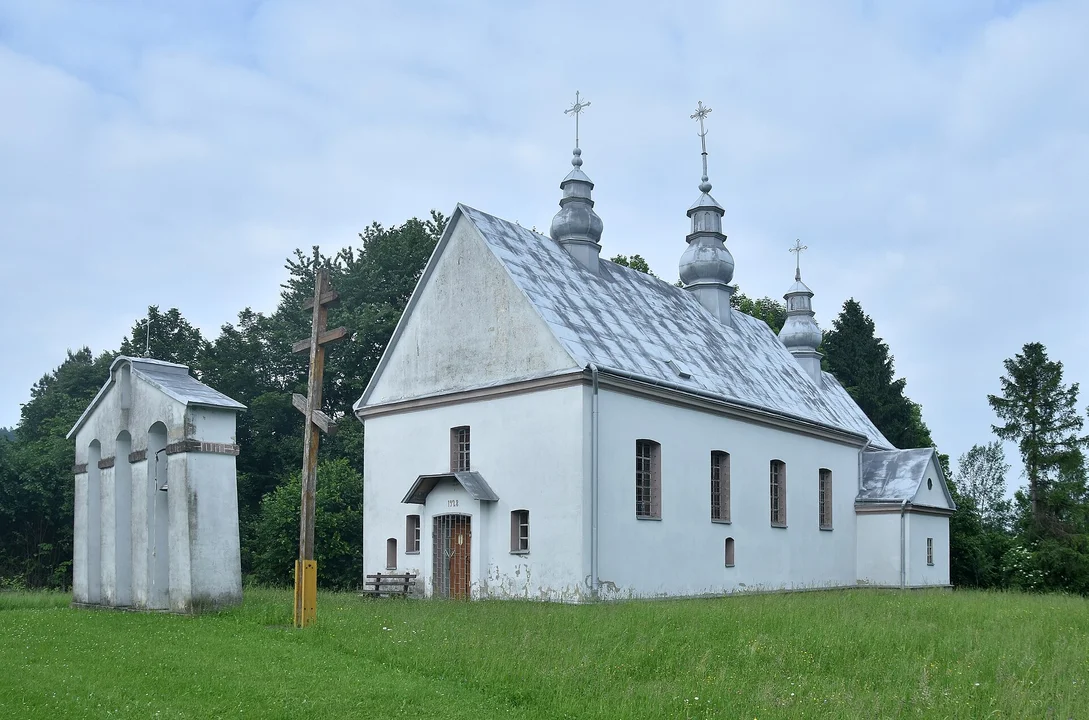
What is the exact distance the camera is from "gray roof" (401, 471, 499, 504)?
70.3 feet

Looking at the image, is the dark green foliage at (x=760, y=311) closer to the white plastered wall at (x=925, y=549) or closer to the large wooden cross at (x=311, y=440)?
the white plastered wall at (x=925, y=549)

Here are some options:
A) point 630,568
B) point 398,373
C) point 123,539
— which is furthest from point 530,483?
point 123,539

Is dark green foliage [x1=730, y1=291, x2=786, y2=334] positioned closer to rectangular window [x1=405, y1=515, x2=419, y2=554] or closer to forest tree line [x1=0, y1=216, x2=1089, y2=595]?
forest tree line [x1=0, y1=216, x2=1089, y2=595]

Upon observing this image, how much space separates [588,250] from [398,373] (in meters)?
5.87

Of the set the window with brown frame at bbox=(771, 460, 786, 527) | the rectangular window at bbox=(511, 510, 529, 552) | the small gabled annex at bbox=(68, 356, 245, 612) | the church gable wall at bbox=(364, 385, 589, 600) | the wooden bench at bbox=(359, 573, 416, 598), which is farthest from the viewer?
the window with brown frame at bbox=(771, 460, 786, 527)

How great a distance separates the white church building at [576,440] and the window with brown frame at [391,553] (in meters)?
0.04

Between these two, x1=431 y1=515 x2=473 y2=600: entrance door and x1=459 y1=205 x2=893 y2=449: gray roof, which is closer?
x1=431 y1=515 x2=473 y2=600: entrance door

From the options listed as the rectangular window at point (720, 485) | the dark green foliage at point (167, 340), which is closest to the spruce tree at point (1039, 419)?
the rectangular window at point (720, 485)

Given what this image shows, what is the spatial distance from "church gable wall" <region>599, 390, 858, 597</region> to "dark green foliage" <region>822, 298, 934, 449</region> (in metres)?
22.3

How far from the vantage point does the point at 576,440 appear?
20.4 m

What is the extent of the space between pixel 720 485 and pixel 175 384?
1274 centimetres

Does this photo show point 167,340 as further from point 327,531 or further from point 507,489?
point 507,489

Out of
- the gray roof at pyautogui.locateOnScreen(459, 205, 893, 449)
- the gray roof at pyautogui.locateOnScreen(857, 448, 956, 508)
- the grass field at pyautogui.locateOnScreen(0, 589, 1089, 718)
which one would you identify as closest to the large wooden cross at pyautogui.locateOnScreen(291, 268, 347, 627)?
the grass field at pyautogui.locateOnScreen(0, 589, 1089, 718)

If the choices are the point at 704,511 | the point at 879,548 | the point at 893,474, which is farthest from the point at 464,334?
the point at 893,474
